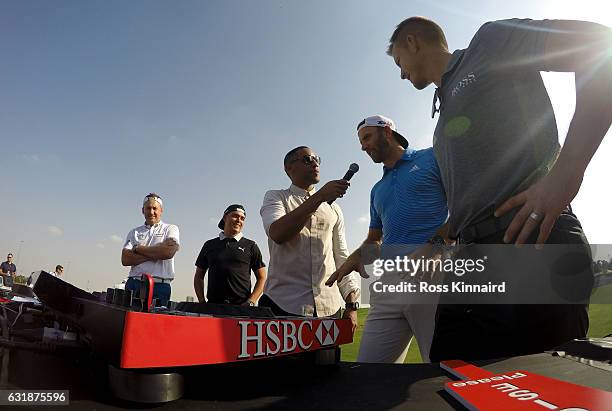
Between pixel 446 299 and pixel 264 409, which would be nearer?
pixel 264 409

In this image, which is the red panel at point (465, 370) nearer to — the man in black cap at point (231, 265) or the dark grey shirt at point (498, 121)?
the dark grey shirt at point (498, 121)

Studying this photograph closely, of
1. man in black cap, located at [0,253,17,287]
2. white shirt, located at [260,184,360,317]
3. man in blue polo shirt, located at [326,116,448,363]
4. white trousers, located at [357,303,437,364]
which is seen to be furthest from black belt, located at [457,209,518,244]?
man in black cap, located at [0,253,17,287]

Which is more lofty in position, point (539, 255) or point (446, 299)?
point (539, 255)

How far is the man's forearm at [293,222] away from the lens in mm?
1681

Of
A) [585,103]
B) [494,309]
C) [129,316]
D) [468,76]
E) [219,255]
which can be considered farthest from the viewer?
[219,255]

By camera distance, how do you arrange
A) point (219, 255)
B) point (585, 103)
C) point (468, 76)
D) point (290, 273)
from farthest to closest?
point (219, 255) < point (290, 273) < point (468, 76) < point (585, 103)

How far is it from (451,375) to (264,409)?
394 millimetres

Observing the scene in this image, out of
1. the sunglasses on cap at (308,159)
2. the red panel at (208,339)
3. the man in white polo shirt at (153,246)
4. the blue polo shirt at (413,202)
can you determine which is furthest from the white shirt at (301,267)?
the man in white polo shirt at (153,246)

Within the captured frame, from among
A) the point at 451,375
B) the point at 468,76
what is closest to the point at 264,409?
the point at 451,375

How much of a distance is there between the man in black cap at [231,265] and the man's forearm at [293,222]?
1.78 meters

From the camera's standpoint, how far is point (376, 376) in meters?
0.73

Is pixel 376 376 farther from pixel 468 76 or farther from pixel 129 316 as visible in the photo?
pixel 468 76

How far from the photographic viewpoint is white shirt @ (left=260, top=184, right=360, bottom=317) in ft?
6.14

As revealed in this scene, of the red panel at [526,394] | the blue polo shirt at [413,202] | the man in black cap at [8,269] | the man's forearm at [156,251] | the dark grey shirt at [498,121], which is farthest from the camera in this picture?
the man in black cap at [8,269]
